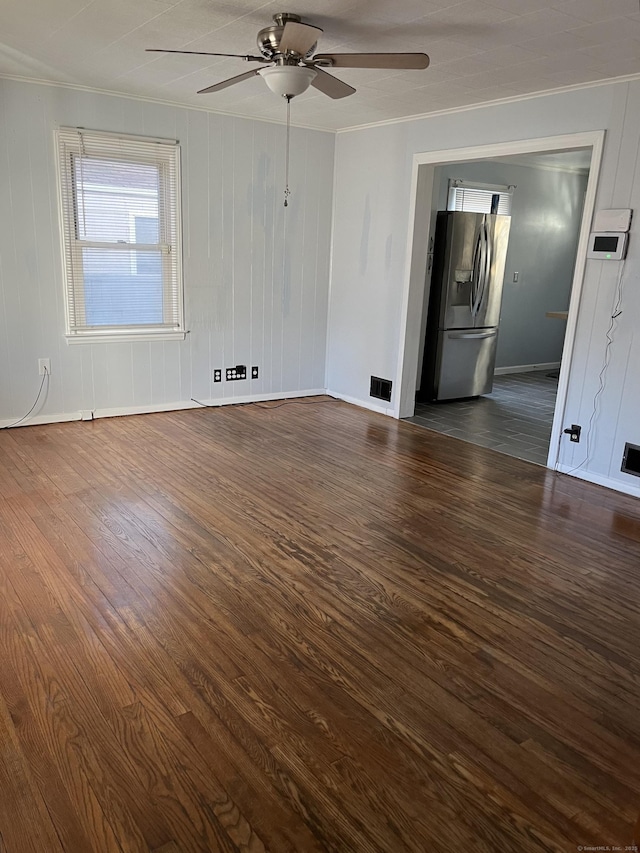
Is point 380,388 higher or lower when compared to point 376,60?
lower

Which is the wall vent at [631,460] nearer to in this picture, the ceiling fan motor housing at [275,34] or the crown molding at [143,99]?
the ceiling fan motor housing at [275,34]

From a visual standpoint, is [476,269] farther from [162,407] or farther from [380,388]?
[162,407]

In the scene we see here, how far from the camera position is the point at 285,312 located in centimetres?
609

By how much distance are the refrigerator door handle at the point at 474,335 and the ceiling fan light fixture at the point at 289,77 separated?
352 cm

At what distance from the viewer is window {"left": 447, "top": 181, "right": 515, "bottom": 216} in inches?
267

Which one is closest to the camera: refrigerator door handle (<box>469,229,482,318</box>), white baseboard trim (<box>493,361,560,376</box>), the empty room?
the empty room

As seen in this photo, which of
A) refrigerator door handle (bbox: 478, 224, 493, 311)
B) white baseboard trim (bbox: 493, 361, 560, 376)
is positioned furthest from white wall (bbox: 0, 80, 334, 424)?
white baseboard trim (bbox: 493, 361, 560, 376)

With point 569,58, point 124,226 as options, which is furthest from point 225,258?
point 569,58

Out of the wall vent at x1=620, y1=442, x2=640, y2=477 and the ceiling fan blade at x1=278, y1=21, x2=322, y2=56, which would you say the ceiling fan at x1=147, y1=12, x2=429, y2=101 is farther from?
the wall vent at x1=620, y1=442, x2=640, y2=477

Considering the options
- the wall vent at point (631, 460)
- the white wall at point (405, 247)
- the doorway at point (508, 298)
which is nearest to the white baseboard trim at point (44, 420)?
the white wall at point (405, 247)

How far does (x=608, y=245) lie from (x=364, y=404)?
8.94 ft

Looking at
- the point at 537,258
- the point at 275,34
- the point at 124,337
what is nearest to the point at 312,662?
the point at 275,34

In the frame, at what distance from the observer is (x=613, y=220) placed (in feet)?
12.7

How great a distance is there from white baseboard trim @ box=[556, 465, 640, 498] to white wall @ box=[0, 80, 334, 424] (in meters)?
2.83
